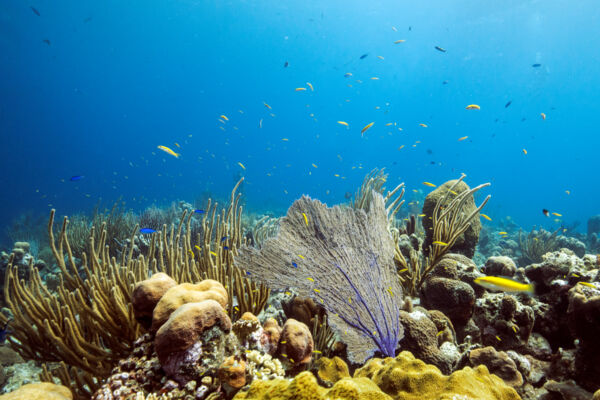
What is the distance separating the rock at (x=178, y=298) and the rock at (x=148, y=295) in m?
0.15

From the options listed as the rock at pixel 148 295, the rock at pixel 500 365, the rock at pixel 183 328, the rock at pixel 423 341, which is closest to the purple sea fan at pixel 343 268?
the rock at pixel 423 341

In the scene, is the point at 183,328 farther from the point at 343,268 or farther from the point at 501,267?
the point at 501,267

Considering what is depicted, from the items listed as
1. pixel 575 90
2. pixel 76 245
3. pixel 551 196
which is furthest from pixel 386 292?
pixel 551 196

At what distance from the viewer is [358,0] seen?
69.1 meters

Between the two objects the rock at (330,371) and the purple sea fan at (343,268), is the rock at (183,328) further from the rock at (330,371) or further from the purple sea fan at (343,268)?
the rock at (330,371)

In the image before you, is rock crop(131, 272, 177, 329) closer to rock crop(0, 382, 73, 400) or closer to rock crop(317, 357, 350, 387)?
rock crop(0, 382, 73, 400)

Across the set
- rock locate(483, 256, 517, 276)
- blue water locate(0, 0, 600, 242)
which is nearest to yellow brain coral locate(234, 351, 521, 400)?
rock locate(483, 256, 517, 276)

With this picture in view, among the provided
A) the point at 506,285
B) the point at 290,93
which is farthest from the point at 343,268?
the point at 290,93

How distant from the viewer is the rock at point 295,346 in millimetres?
2279

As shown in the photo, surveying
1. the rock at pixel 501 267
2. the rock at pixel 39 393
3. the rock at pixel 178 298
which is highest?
the rock at pixel 501 267

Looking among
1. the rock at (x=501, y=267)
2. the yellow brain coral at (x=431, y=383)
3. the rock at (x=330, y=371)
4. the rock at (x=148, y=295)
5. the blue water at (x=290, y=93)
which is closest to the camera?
the yellow brain coral at (x=431, y=383)

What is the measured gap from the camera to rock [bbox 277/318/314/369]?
89.7 inches

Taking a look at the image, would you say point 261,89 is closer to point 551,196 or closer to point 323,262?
point 323,262

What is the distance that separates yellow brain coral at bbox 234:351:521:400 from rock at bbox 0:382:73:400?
117 centimetres
